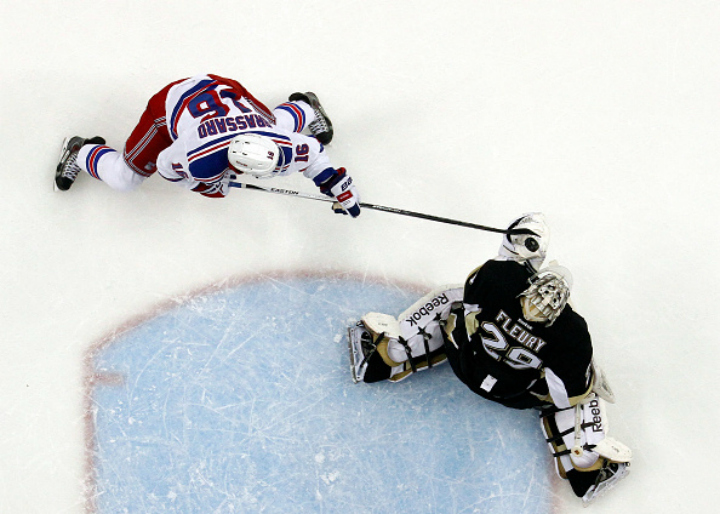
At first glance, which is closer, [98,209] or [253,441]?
[253,441]

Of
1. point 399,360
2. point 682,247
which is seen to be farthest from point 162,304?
point 682,247

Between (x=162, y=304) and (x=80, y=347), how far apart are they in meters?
0.51

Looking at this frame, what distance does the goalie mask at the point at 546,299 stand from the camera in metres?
2.43

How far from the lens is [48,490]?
325 centimetres

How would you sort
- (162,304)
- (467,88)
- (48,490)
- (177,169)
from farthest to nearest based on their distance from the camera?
(467,88)
(162,304)
(48,490)
(177,169)

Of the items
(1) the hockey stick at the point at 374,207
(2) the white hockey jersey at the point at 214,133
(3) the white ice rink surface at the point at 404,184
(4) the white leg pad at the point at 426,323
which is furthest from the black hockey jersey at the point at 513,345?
(2) the white hockey jersey at the point at 214,133

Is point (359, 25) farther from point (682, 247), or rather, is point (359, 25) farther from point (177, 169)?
point (682, 247)

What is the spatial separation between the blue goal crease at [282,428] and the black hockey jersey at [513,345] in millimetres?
537

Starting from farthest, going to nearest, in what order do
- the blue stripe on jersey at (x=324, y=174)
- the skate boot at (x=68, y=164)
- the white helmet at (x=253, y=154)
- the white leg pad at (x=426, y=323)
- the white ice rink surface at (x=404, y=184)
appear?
1. the skate boot at (x=68, y=164)
2. the white ice rink surface at (x=404, y=184)
3. the white leg pad at (x=426, y=323)
4. the blue stripe on jersey at (x=324, y=174)
5. the white helmet at (x=253, y=154)

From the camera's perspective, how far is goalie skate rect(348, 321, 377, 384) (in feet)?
11.0

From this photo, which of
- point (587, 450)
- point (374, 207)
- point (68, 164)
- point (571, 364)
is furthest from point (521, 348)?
point (68, 164)

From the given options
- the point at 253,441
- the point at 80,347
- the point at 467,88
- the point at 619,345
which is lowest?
the point at 253,441

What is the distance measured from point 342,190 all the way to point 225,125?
68cm

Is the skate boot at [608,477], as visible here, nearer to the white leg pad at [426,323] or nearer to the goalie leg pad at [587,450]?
the goalie leg pad at [587,450]
